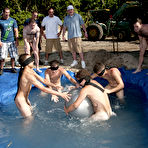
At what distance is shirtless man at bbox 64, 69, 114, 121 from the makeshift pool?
248 millimetres

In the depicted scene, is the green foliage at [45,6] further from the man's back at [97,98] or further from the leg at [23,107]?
the man's back at [97,98]

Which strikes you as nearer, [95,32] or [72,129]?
[72,129]

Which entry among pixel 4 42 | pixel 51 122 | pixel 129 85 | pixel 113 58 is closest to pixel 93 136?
pixel 51 122

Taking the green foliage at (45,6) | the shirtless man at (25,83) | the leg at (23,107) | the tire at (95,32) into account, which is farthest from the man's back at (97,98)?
the green foliage at (45,6)

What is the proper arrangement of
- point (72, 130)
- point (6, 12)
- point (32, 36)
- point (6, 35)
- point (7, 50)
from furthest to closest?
point (32, 36)
point (7, 50)
point (6, 35)
point (6, 12)
point (72, 130)

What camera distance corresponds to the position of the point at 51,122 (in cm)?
523

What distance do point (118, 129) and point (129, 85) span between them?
2.59 meters

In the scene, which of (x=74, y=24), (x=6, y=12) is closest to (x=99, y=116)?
(x=74, y=24)

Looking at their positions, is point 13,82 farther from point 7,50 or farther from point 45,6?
point 45,6

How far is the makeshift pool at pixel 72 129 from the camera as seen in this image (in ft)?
14.2

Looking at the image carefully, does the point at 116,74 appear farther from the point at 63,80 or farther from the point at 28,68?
the point at 63,80

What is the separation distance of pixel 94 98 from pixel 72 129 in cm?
89

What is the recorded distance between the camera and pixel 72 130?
15.8 feet

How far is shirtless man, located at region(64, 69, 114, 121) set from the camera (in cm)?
442
